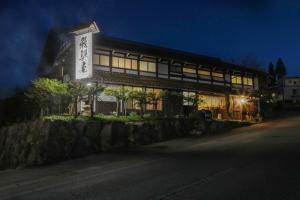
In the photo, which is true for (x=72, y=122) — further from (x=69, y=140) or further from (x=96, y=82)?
(x=96, y=82)

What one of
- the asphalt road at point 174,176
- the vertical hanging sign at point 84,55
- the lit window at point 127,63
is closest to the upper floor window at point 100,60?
the lit window at point 127,63

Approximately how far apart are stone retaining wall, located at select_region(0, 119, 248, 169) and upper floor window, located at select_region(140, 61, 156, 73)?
26.4ft

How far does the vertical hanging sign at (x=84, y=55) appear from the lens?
79.2 ft

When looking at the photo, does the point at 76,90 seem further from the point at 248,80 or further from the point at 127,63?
the point at 248,80

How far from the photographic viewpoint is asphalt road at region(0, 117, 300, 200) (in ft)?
30.6

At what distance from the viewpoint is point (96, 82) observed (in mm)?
27594

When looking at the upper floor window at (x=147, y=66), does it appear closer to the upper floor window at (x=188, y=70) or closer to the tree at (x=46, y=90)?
the upper floor window at (x=188, y=70)

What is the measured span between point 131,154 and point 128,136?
4.27m

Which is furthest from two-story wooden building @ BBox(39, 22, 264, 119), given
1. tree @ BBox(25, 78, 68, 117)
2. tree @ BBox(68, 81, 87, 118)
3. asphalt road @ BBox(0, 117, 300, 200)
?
asphalt road @ BBox(0, 117, 300, 200)

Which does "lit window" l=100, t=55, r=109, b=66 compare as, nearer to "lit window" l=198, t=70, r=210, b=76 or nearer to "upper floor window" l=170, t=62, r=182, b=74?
"upper floor window" l=170, t=62, r=182, b=74

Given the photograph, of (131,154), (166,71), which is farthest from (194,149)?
(166,71)

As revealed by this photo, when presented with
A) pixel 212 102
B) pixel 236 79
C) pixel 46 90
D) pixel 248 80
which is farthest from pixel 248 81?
pixel 46 90

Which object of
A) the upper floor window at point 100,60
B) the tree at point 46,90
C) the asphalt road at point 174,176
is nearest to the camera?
the asphalt road at point 174,176

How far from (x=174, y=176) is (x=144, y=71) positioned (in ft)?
69.6
